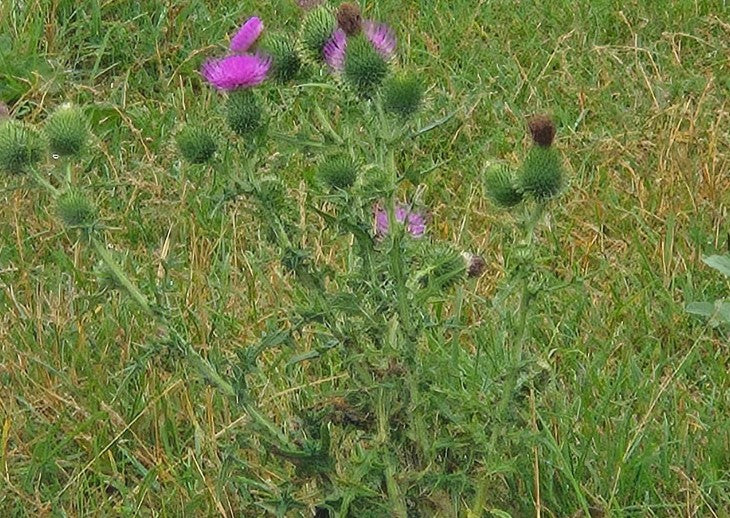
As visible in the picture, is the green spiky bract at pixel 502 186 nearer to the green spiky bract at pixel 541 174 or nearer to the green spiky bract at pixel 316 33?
the green spiky bract at pixel 541 174

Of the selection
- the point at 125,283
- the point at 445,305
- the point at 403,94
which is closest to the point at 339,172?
the point at 403,94

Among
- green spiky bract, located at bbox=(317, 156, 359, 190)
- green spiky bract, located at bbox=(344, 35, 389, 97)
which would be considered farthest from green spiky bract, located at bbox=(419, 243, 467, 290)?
green spiky bract, located at bbox=(344, 35, 389, 97)

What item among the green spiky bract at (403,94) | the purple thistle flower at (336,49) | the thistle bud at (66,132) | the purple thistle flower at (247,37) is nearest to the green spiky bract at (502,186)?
the green spiky bract at (403,94)

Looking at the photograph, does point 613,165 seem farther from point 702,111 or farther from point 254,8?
point 254,8

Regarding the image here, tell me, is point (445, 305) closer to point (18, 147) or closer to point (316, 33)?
point (316, 33)

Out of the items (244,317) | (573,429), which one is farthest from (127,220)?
(573,429)

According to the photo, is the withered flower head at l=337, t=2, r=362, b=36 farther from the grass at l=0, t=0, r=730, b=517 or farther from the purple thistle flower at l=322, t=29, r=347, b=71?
the grass at l=0, t=0, r=730, b=517
